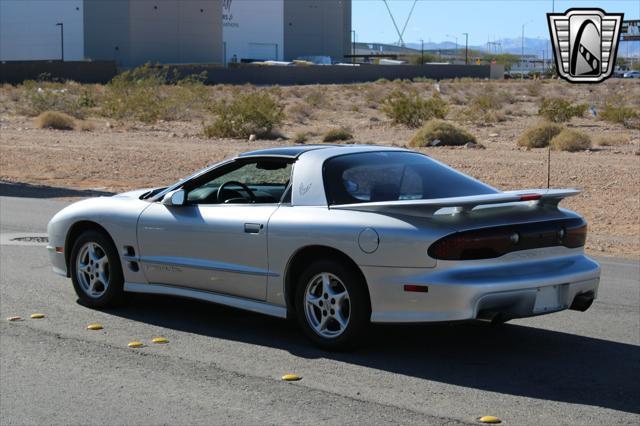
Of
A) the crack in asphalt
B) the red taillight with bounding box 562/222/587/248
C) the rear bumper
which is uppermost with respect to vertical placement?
the red taillight with bounding box 562/222/587/248

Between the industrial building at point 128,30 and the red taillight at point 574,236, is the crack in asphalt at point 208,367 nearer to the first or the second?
the red taillight at point 574,236

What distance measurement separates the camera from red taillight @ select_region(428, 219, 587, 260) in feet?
22.3

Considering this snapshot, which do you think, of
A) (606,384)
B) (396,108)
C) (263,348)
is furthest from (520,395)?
(396,108)

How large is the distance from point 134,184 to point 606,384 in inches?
666

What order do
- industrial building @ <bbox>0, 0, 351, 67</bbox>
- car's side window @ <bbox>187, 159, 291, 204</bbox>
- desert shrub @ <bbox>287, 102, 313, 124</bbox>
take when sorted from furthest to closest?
industrial building @ <bbox>0, 0, 351, 67</bbox> → desert shrub @ <bbox>287, 102, 313, 124</bbox> → car's side window @ <bbox>187, 159, 291, 204</bbox>

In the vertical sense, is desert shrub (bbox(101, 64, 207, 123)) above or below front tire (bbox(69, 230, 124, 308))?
above

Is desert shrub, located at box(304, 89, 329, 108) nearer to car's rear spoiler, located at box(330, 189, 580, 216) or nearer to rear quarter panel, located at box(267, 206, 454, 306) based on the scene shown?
rear quarter panel, located at box(267, 206, 454, 306)

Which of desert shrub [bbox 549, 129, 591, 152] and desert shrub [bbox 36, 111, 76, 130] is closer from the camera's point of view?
desert shrub [bbox 549, 129, 591, 152]

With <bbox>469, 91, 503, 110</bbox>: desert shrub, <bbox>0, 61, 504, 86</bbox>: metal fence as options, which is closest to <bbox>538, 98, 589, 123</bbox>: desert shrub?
<bbox>469, 91, 503, 110</bbox>: desert shrub

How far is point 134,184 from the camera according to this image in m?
22.4

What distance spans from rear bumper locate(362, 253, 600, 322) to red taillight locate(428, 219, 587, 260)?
0.23ft

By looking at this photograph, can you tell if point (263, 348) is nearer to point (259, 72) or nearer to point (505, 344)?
point (505, 344)

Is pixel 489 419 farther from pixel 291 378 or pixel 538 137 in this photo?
pixel 538 137

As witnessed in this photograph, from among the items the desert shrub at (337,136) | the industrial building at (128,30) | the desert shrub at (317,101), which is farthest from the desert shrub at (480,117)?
the industrial building at (128,30)
